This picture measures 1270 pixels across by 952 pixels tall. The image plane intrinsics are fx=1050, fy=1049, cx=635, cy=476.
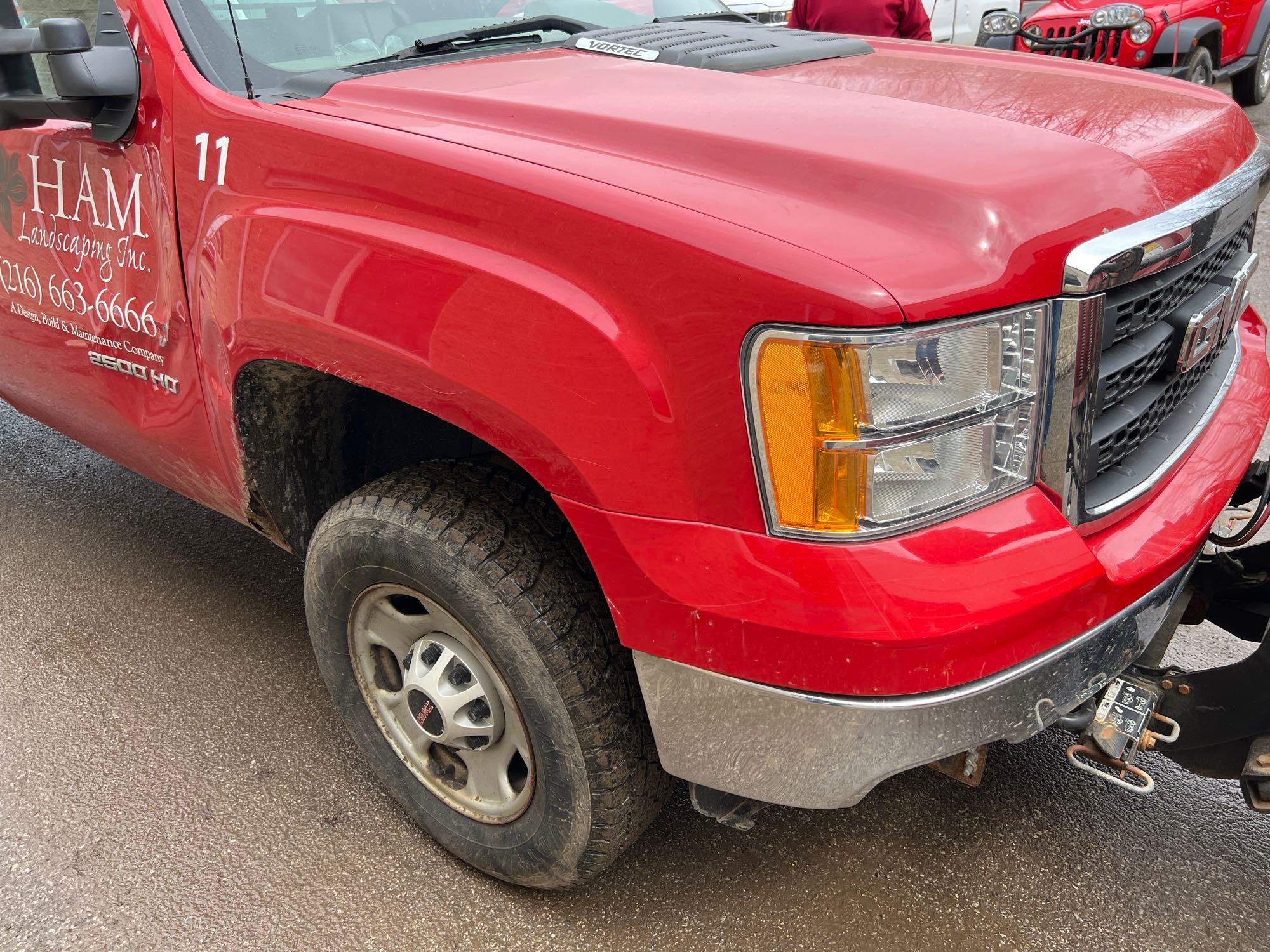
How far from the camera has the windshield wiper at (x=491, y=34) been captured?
7.75ft

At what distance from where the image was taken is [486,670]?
1963 mm

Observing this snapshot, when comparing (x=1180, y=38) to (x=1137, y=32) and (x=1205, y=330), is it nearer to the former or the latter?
(x=1137, y=32)

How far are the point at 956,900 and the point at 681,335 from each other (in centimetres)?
138

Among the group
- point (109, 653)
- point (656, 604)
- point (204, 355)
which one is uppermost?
point (204, 355)

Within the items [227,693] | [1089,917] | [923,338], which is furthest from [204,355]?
[1089,917]

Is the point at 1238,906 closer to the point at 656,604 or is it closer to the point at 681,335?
the point at 656,604

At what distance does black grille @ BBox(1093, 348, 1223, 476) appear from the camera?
1.71 meters

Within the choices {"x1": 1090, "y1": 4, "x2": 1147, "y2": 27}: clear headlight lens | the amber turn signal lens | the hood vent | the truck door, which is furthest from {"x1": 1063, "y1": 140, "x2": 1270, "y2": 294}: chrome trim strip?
{"x1": 1090, "y1": 4, "x2": 1147, "y2": 27}: clear headlight lens

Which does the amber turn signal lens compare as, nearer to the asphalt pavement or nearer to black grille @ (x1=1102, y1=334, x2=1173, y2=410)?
black grille @ (x1=1102, y1=334, x2=1173, y2=410)

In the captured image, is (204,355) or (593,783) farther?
(204,355)

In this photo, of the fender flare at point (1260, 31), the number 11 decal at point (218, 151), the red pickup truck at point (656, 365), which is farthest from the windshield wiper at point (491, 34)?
the fender flare at point (1260, 31)

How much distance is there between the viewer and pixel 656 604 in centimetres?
159

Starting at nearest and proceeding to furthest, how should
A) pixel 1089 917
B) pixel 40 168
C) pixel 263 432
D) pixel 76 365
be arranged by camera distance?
pixel 1089 917 < pixel 263 432 < pixel 40 168 < pixel 76 365

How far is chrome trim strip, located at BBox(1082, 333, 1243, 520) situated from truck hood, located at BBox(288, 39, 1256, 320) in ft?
1.28
